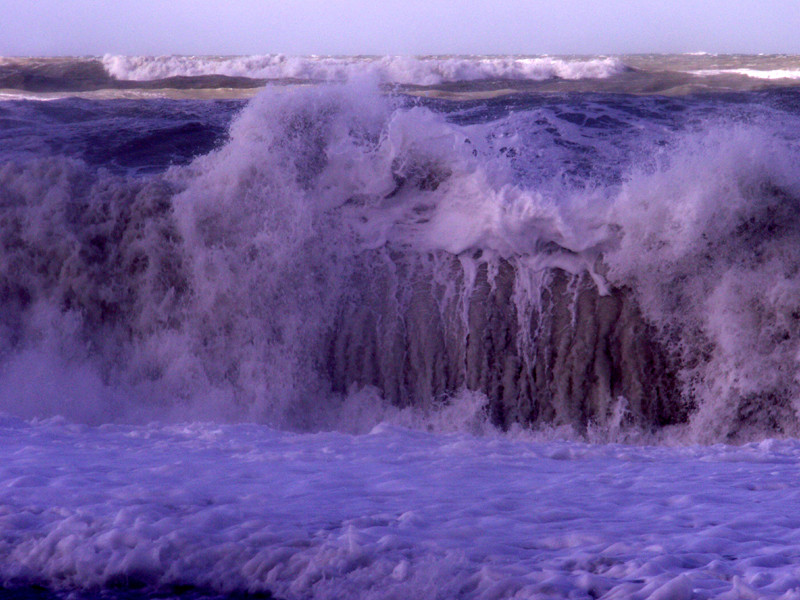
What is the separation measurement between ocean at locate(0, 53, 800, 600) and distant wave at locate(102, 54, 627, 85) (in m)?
10.9

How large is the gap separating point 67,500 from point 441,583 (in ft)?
4.51

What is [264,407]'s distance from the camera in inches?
234

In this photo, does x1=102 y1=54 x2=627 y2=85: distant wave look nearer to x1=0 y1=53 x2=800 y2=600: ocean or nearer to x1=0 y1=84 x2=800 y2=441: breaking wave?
x1=0 y1=53 x2=800 y2=600: ocean

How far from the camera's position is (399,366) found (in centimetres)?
590

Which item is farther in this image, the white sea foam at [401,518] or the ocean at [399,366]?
the ocean at [399,366]

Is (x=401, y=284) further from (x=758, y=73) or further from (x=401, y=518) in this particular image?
(x=758, y=73)

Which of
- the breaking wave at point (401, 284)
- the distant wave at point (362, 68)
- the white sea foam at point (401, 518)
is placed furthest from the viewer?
the distant wave at point (362, 68)

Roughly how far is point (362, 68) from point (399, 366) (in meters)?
15.0

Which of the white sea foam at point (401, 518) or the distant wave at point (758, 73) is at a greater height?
the distant wave at point (758, 73)

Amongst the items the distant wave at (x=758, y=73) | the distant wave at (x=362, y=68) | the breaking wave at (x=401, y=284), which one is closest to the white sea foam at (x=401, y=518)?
the breaking wave at (x=401, y=284)

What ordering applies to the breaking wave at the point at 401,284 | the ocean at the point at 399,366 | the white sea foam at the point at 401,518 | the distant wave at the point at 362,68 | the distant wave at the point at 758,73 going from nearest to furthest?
the white sea foam at the point at 401,518 < the ocean at the point at 399,366 < the breaking wave at the point at 401,284 < the distant wave at the point at 758,73 < the distant wave at the point at 362,68

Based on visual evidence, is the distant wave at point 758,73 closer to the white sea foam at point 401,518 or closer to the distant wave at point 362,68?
the distant wave at point 362,68

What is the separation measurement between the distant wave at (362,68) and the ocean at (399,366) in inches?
431

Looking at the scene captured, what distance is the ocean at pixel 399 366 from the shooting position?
277cm
